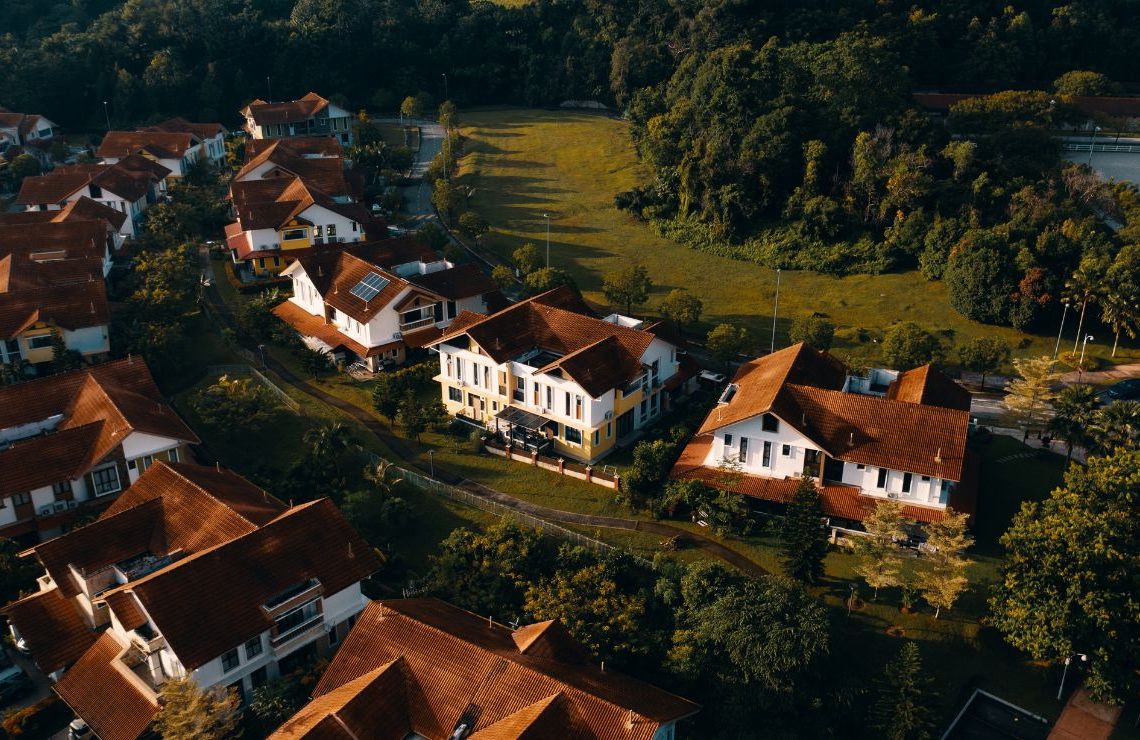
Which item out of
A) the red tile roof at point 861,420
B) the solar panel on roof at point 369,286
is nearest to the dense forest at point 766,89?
the red tile roof at point 861,420

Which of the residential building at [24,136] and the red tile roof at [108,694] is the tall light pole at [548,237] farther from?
the residential building at [24,136]

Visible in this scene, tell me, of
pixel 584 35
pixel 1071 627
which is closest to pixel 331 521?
pixel 1071 627

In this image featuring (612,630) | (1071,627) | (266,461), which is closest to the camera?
(1071,627)

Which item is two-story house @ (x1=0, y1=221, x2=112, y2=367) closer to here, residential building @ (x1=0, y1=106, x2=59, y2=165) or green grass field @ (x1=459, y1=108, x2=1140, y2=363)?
green grass field @ (x1=459, y1=108, x2=1140, y2=363)

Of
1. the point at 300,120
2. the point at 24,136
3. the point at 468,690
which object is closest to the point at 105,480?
the point at 468,690

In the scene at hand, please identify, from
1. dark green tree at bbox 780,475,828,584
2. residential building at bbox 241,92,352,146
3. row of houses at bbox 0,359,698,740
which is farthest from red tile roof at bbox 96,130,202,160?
dark green tree at bbox 780,475,828,584

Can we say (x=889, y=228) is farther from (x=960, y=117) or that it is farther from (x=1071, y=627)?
(x=1071, y=627)

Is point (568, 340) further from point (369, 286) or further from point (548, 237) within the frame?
point (548, 237)
